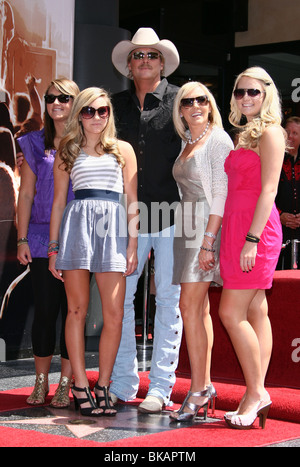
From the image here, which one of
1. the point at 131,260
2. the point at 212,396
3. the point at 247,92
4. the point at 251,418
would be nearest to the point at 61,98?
the point at 131,260

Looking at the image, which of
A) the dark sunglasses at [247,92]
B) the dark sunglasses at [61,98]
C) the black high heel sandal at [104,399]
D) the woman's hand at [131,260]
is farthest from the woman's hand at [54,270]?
the dark sunglasses at [247,92]

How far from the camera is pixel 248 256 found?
329 centimetres

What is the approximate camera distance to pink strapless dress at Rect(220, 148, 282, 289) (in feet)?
11.0

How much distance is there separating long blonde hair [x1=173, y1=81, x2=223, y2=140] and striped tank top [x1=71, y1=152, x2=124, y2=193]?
355mm

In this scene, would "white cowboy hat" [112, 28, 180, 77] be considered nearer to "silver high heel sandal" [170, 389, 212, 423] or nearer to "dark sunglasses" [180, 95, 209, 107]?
"dark sunglasses" [180, 95, 209, 107]

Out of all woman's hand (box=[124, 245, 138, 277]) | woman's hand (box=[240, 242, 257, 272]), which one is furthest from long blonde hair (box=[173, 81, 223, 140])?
woman's hand (box=[240, 242, 257, 272])

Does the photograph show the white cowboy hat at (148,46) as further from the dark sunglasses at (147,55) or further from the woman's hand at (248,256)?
the woman's hand at (248,256)

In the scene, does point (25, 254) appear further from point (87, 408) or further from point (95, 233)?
point (87, 408)

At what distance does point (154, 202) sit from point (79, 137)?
504 mm

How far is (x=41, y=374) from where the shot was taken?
3.99 m
